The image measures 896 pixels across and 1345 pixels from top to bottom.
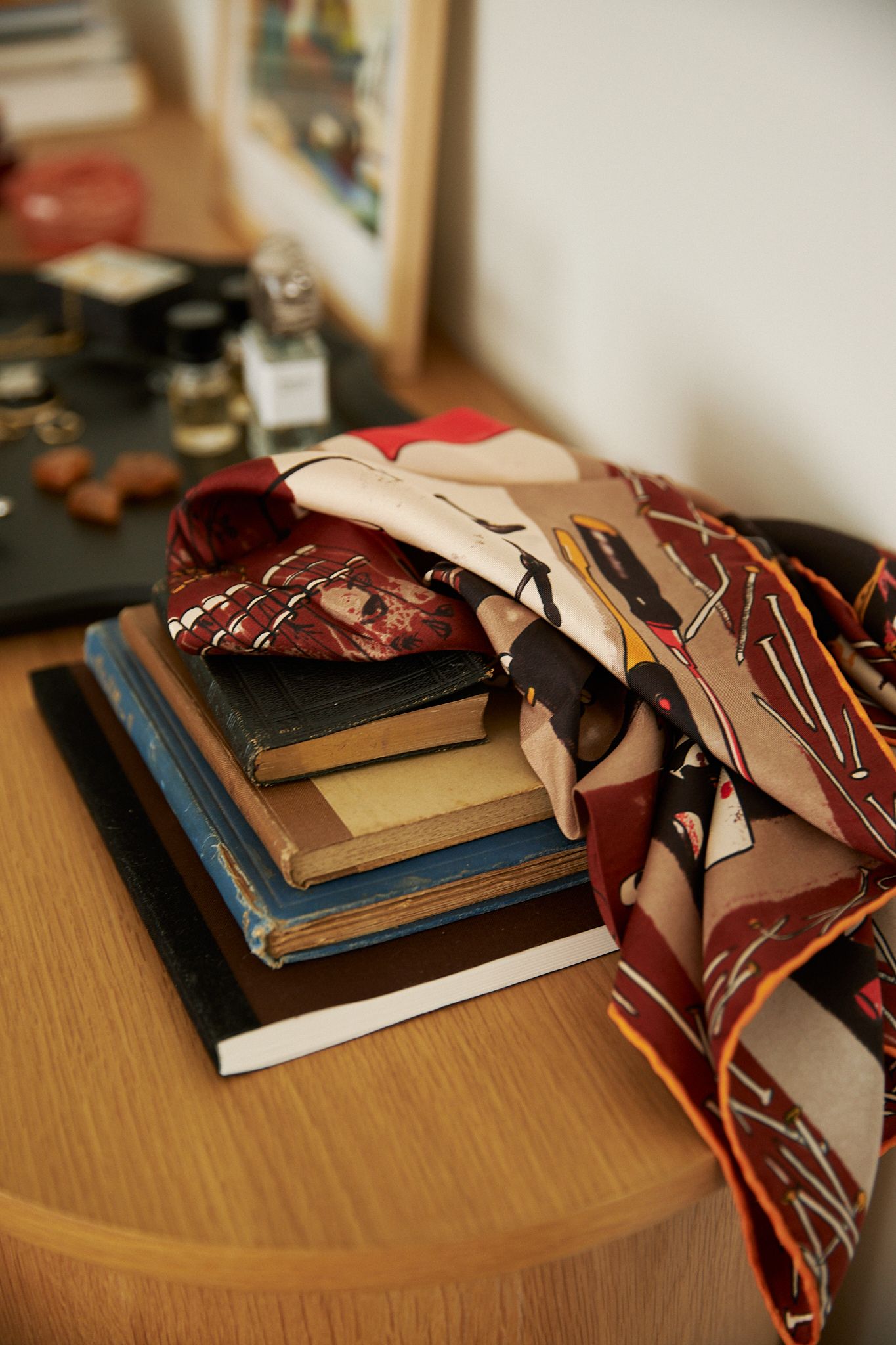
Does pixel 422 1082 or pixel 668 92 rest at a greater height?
pixel 668 92

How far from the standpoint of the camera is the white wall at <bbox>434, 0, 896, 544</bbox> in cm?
63

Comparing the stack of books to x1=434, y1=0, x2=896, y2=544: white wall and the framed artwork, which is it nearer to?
x1=434, y1=0, x2=896, y2=544: white wall

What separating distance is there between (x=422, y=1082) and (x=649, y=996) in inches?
4.0

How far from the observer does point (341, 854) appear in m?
0.51

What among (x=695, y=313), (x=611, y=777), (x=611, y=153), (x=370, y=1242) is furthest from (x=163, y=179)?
(x=370, y=1242)

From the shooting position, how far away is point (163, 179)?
155cm

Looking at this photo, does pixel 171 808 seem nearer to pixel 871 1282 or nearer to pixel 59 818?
pixel 59 818

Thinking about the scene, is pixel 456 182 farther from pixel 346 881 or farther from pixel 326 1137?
pixel 326 1137

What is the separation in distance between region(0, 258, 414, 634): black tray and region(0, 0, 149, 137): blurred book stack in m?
0.68

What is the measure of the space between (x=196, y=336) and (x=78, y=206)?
0.50 metres

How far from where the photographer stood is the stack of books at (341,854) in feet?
1.63

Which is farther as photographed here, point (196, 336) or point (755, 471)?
point (196, 336)

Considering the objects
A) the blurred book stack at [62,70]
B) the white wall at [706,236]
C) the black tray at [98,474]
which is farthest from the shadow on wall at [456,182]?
the blurred book stack at [62,70]

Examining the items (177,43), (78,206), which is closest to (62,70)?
(177,43)
